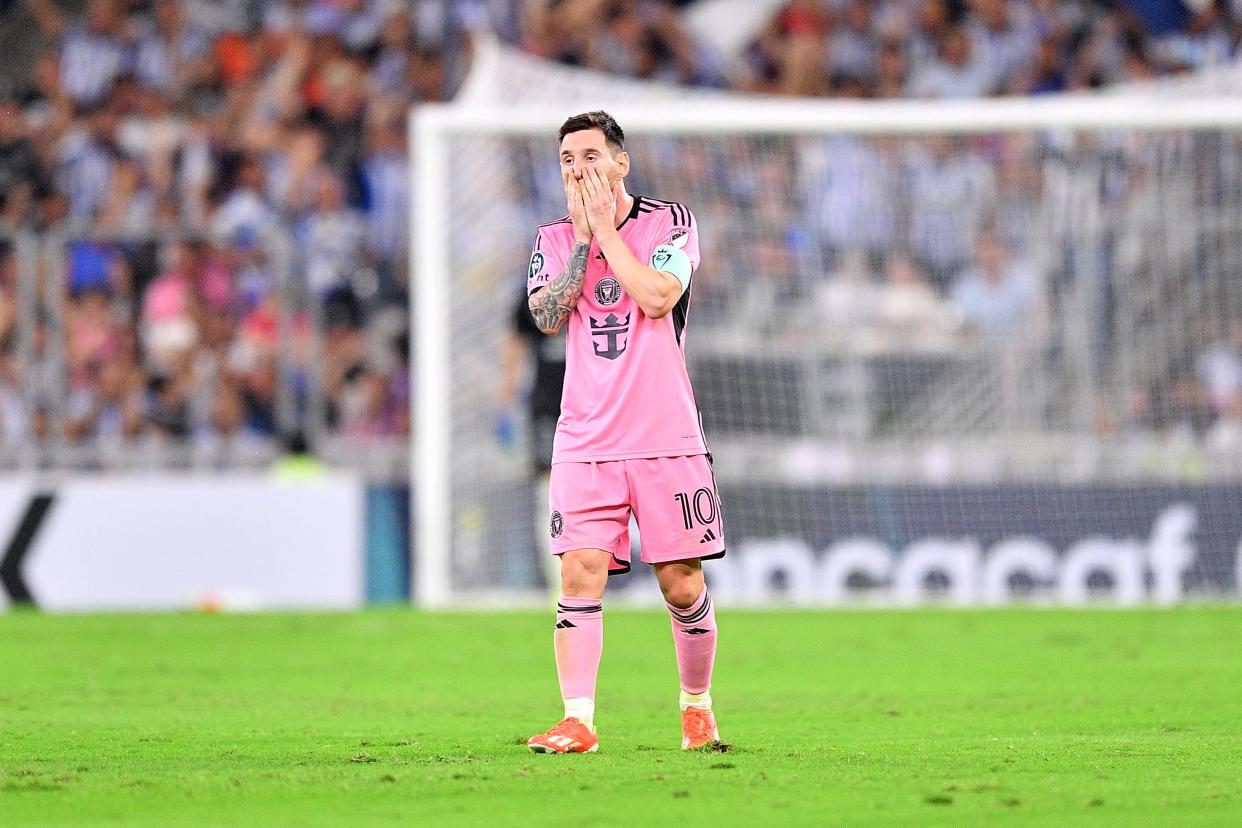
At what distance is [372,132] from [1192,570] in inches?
380

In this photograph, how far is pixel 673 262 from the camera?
251 inches

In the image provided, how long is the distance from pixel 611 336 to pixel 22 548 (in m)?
10.8

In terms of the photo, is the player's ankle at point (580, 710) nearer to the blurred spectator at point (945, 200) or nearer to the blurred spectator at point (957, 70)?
the blurred spectator at point (945, 200)

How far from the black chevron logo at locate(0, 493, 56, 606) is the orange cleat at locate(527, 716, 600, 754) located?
10.6 metres

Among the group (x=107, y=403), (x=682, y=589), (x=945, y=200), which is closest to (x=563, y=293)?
(x=682, y=589)

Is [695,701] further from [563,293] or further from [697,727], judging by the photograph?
[563,293]

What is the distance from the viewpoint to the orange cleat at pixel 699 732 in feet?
Answer: 21.3

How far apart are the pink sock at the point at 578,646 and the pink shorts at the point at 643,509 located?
0.19 metres

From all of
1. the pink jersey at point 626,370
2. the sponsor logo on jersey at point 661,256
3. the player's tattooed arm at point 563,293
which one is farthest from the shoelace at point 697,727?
the sponsor logo on jersey at point 661,256

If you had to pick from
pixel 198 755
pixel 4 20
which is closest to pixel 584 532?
pixel 198 755

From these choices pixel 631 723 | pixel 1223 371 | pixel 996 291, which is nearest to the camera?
pixel 631 723

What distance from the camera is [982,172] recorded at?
16156 millimetres

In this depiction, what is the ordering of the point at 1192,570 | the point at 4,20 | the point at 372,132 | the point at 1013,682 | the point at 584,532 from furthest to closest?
the point at 4,20 → the point at 372,132 → the point at 1192,570 → the point at 1013,682 → the point at 584,532

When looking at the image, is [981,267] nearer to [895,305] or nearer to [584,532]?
[895,305]
